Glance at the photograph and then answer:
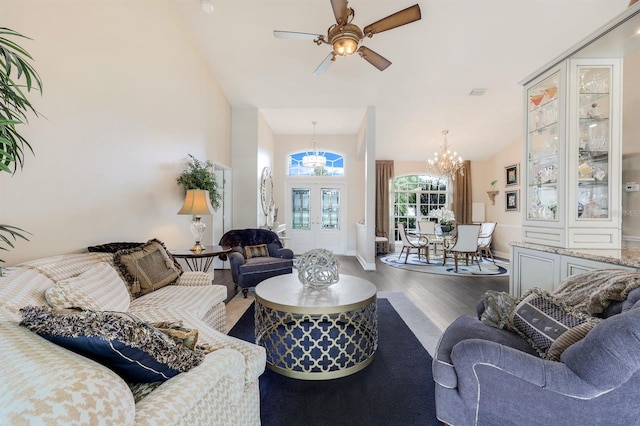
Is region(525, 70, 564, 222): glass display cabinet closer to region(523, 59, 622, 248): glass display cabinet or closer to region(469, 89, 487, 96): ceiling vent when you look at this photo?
region(523, 59, 622, 248): glass display cabinet

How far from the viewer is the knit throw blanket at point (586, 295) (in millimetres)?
1430

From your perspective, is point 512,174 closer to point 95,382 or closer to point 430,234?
point 430,234

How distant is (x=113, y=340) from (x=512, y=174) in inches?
329

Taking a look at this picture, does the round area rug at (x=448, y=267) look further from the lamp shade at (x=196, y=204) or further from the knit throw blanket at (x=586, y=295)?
the lamp shade at (x=196, y=204)

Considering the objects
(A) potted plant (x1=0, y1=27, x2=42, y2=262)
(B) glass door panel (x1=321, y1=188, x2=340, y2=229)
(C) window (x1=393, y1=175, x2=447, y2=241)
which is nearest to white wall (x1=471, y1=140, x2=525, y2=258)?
(C) window (x1=393, y1=175, x2=447, y2=241)

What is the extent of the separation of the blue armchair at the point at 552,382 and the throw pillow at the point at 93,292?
186 cm

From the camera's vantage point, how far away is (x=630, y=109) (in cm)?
258

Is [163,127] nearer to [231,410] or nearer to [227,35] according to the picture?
[227,35]

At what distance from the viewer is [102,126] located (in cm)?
242

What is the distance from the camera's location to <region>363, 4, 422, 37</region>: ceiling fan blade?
8.06 ft

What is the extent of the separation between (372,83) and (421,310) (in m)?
3.69

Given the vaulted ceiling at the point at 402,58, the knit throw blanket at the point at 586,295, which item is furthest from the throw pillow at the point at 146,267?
the vaulted ceiling at the point at 402,58

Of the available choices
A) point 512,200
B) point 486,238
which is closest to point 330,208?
point 486,238

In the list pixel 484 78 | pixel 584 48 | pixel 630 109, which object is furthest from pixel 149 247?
pixel 484 78
